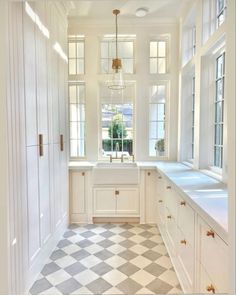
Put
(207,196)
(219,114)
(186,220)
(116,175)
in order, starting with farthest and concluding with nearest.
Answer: (116,175)
(219,114)
(186,220)
(207,196)

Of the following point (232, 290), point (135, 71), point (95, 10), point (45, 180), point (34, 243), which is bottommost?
point (34, 243)

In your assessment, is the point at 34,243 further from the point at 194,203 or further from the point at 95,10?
the point at 95,10

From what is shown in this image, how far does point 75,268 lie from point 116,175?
152 centimetres

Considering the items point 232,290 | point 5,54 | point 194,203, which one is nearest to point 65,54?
point 5,54

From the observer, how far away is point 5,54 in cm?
168

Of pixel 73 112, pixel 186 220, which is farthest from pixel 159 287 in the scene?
pixel 73 112

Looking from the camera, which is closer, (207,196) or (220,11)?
(207,196)

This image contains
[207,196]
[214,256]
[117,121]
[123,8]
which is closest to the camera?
[214,256]

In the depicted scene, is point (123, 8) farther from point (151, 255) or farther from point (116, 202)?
point (151, 255)

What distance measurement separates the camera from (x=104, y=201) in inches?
152

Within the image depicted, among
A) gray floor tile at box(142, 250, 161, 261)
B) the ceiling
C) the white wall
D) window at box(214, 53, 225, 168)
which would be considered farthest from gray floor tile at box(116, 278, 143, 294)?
the ceiling

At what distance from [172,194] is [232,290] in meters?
1.58

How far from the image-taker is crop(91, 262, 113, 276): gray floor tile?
252 cm

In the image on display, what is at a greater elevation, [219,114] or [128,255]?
[219,114]
